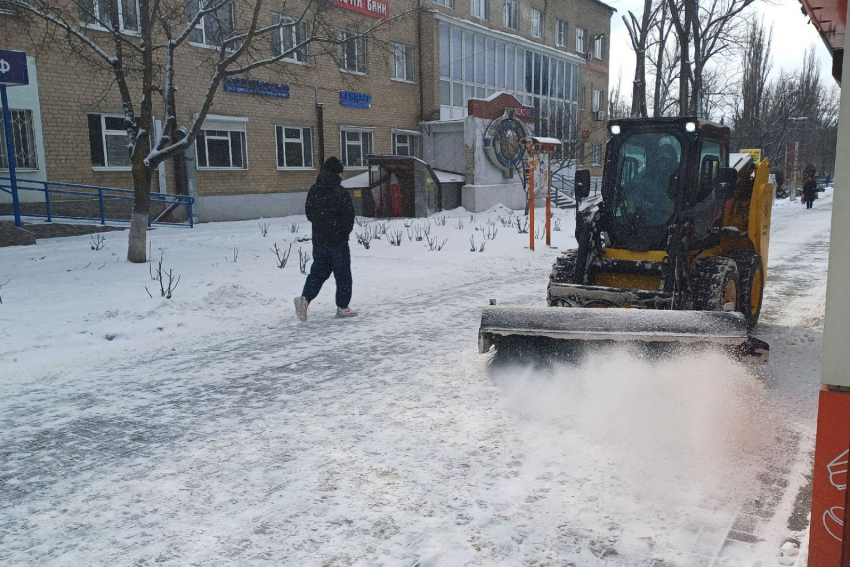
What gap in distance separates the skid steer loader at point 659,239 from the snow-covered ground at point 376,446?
0.47 m

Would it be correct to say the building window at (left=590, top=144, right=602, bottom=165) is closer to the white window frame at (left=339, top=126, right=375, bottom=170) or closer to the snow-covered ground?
the white window frame at (left=339, top=126, right=375, bottom=170)

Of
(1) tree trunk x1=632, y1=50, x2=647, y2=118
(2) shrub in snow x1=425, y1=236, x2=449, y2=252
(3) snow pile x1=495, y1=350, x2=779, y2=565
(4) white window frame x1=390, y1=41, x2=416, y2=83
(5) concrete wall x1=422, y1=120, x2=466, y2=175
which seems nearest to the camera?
(3) snow pile x1=495, y1=350, x2=779, y2=565

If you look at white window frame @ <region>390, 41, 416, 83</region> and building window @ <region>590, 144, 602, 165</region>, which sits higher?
white window frame @ <region>390, 41, 416, 83</region>

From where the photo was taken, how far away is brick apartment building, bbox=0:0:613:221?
1614cm

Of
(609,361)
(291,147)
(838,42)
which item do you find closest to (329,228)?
(609,361)

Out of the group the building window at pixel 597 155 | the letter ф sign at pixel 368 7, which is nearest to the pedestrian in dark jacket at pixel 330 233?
the letter ф sign at pixel 368 7

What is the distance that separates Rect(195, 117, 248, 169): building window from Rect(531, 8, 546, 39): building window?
20259mm

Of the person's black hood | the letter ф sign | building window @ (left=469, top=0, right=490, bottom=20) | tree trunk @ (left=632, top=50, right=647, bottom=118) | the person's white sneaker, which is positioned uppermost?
building window @ (left=469, top=0, right=490, bottom=20)

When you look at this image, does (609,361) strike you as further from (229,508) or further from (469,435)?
(229,508)

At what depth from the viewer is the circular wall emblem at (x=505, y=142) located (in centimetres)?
2430

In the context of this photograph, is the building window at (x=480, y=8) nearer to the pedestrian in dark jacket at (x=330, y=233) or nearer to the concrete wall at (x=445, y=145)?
the concrete wall at (x=445, y=145)

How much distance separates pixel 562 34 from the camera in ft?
125

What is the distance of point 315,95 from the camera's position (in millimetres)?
23047

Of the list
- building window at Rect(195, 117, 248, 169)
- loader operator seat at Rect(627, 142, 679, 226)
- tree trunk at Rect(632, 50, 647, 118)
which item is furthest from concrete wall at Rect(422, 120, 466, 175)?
loader operator seat at Rect(627, 142, 679, 226)
